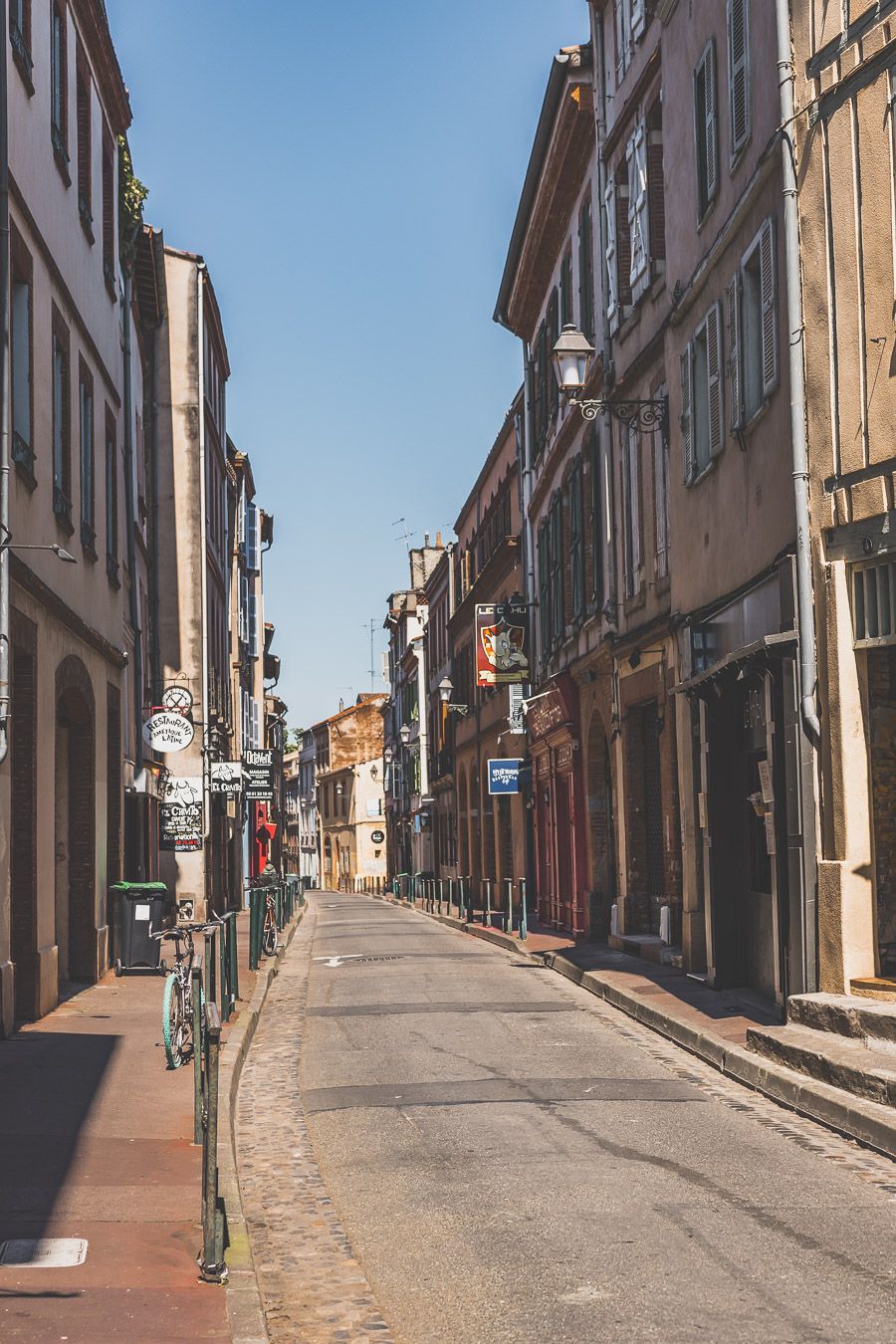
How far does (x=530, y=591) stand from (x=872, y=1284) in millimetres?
29228

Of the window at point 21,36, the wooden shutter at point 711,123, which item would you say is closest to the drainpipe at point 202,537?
the window at point 21,36

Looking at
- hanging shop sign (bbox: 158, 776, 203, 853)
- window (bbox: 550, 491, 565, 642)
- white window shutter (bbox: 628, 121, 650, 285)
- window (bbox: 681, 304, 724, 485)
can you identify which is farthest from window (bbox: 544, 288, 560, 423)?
window (bbox: 681, 304, 724, 485)

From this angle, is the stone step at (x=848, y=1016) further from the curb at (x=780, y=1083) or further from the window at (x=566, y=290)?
the window at (x=566, y=290)

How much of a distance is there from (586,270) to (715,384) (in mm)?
10789

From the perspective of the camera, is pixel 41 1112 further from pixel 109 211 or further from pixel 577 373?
pixel 109 211

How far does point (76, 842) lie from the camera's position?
2012 cm

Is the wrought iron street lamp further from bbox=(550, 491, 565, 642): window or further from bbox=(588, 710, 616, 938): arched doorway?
bbox=(550, 491, 565, 642): window

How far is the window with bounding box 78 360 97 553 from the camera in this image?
19.9m

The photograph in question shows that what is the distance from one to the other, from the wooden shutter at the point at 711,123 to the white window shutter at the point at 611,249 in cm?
656

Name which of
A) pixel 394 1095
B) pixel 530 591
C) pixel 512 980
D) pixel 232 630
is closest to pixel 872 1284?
pixel 394 1095

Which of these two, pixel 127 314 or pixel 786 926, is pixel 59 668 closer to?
pixel 786 926

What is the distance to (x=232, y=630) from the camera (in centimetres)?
5088

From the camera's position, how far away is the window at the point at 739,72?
15.1m

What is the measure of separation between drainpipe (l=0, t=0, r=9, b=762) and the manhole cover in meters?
7.33
